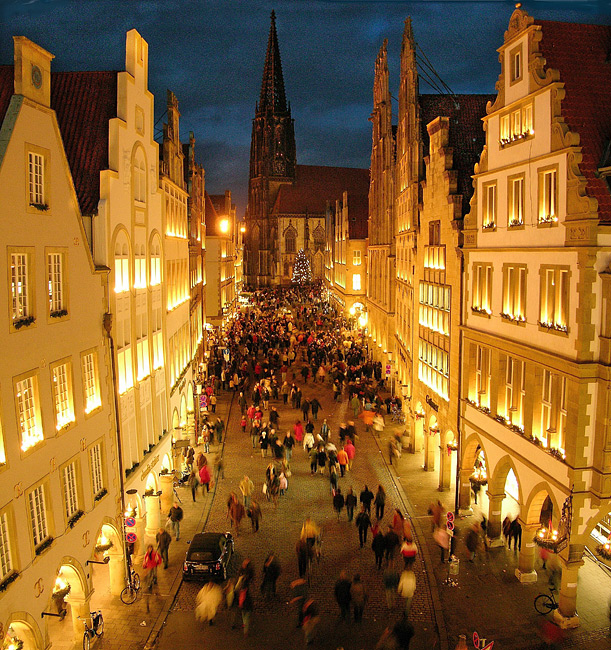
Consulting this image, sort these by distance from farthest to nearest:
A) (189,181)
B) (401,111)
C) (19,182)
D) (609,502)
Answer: (189,181) < (401,111) < (609,502) < (19,182)

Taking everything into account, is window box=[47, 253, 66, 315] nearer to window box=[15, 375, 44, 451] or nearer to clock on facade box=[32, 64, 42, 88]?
window box=[15, 375, 44, 451]

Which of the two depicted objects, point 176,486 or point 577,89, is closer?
point 577,89

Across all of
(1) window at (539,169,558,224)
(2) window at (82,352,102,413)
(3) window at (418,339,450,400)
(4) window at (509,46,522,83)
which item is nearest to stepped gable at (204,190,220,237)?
(3) window at (418,339,450,400)

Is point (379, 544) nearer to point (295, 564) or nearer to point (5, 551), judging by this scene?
point (295, 564)

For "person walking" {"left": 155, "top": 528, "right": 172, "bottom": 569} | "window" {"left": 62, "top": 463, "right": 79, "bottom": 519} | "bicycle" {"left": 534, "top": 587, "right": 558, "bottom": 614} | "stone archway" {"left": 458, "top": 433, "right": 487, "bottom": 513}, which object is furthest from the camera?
"stone archway" {"left": 458, "top": 433, "right": 487, "bottom": 513}

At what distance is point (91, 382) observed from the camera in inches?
571

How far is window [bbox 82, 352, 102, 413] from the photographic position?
557 inches

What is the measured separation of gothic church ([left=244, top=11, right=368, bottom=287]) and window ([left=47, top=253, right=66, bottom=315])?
108307 millimetres

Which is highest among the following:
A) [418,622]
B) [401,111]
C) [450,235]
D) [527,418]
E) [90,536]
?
[401,111]

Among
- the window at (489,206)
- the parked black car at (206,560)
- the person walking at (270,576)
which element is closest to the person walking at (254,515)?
the parked black car at (206,560)

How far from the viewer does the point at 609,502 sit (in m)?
13.3

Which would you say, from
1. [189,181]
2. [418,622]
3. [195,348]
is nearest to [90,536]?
[418,622]

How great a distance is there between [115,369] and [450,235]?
12517mm

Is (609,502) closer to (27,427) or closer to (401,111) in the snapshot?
(27,427)
